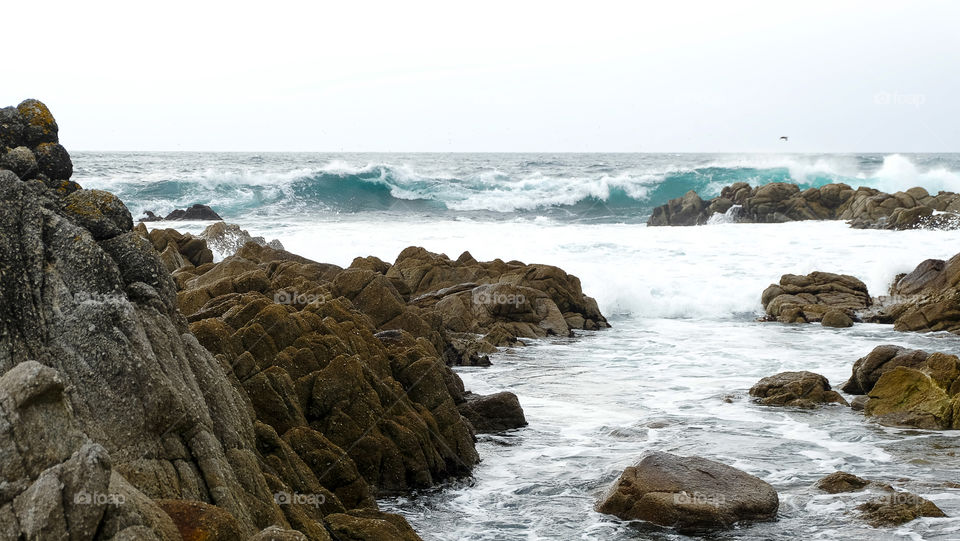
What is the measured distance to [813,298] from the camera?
2275 centimetres

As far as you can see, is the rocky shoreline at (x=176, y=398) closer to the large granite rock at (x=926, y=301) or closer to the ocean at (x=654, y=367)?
the ocean at (x=654, y=367)

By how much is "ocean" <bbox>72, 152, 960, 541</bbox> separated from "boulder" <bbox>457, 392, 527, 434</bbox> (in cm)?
21

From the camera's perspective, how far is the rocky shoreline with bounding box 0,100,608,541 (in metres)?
4.52

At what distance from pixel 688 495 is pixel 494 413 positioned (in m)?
3.94

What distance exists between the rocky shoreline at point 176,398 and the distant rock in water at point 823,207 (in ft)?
86.1

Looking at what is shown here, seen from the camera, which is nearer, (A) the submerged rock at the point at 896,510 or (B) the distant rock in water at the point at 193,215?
(A) the submerged rock at the point at 896,510

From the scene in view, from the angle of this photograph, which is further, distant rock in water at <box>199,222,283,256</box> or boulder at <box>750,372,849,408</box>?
distant rock in water at <box>199,222,283,256</box>

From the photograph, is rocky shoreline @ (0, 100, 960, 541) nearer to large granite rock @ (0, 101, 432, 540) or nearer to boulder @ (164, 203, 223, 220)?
large granite rock @ (0, 101, 432, 540)

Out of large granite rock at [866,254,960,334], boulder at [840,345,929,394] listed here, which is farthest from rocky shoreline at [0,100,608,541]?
large granite rock at [866,254,960,334]

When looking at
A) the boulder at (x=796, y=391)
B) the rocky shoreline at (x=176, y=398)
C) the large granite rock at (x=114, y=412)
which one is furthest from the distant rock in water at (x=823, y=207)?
the large granite rock at (x=114, y=412)

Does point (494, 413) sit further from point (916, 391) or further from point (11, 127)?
point (11, 127)

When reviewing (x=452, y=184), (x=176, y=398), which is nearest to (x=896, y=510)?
(x=176, y=398)

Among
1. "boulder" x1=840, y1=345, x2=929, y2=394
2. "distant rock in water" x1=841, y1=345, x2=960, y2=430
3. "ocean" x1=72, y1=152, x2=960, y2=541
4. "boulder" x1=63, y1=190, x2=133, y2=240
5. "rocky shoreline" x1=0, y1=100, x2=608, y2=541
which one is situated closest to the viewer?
"rocky shoreline" x1=0, y1=100, x2=608, y2=541

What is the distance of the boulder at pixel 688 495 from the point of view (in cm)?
833
